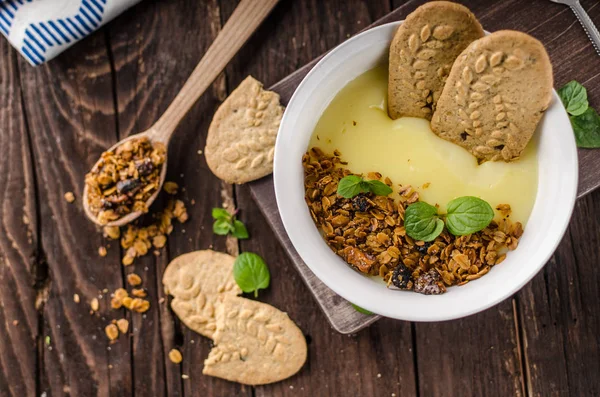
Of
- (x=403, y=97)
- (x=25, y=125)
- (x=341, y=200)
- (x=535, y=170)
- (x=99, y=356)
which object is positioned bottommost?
(x=99, y=356)

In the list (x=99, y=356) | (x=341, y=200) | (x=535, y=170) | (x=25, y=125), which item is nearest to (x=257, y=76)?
(x=341, y=200)

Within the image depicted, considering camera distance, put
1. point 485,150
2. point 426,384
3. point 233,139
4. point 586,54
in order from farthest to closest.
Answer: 1. point 426,384
2. point 233,139
3. point 586,54
4. point 485,150

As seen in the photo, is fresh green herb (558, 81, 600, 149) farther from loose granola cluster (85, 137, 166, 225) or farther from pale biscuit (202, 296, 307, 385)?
loose granola cluster (85, 137, 166, 225)

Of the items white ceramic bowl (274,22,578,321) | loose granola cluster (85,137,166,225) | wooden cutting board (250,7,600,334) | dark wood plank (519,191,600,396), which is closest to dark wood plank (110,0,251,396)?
loose granola cluster (85,137,166,225)

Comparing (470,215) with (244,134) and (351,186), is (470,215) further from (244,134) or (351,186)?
(244,134)

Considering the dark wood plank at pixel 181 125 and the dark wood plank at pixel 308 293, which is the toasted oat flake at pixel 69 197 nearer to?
the dark wood plank at pixel 181 125

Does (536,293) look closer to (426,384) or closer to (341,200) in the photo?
(426,384)
